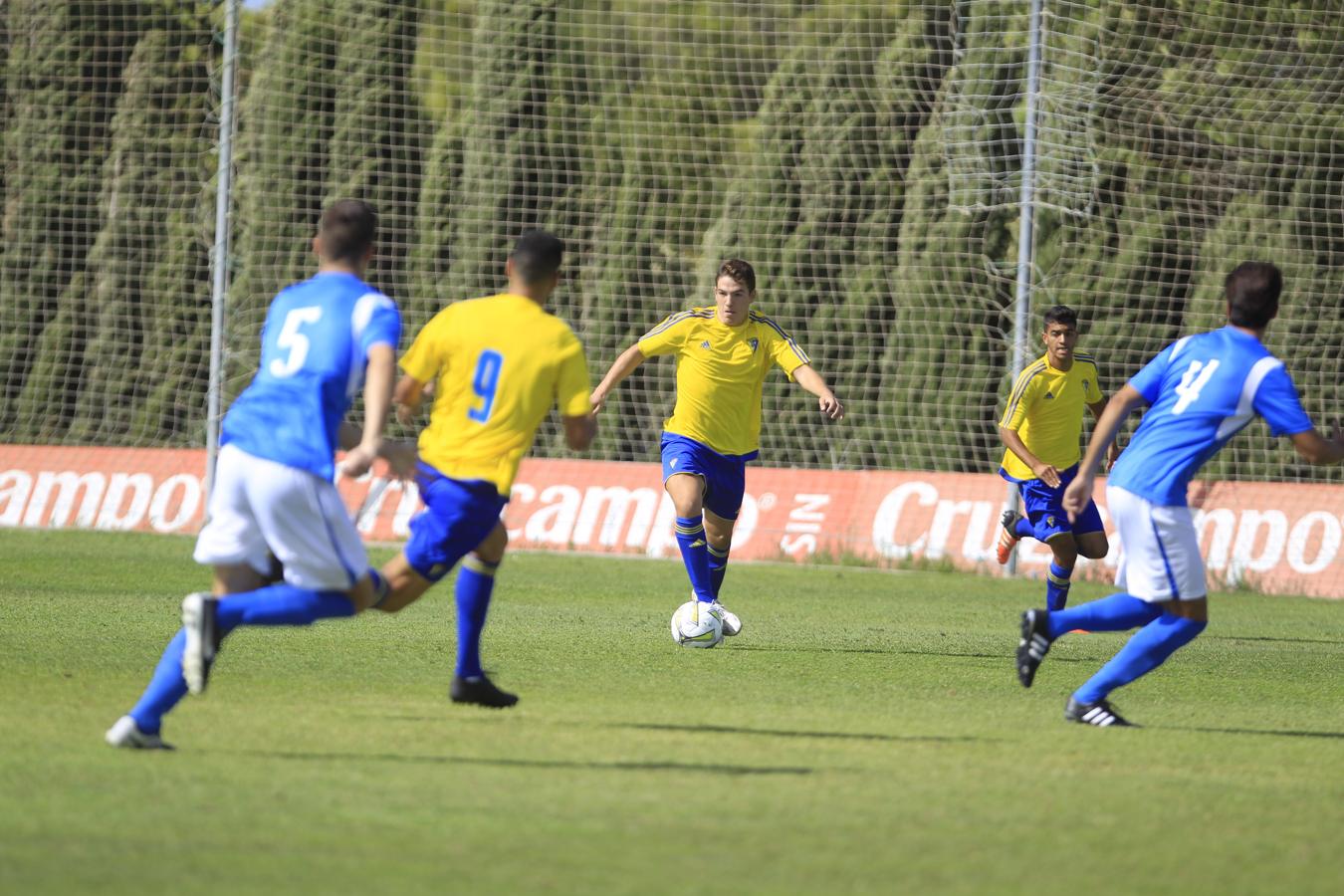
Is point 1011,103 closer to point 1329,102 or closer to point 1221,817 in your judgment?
point 1329,102

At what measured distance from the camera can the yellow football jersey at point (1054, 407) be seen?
11.6 meters

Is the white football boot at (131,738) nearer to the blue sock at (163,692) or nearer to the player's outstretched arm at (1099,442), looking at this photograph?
the blue sock at (163,692)

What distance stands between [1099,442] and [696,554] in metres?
3.55

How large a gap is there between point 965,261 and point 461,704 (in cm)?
1397

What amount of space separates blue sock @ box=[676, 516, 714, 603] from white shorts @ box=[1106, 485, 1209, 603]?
3538 millimetres

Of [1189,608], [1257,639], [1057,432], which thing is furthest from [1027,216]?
[1189,608]

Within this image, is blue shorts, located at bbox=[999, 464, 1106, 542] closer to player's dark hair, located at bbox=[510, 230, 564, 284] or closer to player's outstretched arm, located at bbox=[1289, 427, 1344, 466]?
player's outstretched arm, located at bbox=[1289, 427, 1344, 466]

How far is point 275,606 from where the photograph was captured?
5.99 meters

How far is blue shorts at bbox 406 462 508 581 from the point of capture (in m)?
6.78

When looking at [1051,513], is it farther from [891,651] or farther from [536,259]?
[536,259]

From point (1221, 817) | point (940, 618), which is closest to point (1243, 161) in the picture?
point (940, 618)

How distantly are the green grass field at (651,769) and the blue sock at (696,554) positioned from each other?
385 mm

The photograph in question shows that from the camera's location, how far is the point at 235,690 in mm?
7672

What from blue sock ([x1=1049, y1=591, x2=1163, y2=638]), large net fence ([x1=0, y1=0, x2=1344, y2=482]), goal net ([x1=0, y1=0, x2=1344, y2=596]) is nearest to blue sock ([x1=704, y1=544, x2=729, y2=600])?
blue sock ([x1=1049, y1=591, x2=1163, y2=638])
